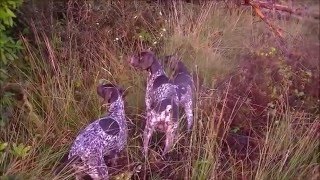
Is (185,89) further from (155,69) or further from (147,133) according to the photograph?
(147,133)

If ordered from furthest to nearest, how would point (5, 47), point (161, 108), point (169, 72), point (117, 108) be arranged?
point (169, 72), point (5, 47), point (161, 108), point (117, 108)

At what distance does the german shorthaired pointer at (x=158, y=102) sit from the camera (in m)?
4.49

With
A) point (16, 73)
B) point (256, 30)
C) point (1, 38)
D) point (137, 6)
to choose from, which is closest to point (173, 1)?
point (137, 6)

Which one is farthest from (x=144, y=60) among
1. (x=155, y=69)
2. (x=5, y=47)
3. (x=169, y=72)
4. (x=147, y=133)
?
(x=5, y=47)

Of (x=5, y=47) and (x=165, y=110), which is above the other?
(x=5, y=47)

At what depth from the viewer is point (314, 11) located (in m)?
6.01

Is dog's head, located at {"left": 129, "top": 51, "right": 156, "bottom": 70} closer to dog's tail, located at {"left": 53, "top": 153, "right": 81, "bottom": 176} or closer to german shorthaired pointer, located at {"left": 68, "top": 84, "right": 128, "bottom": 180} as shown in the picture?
german shorthaired pointer, located at {"left": 68, "top": 84, "right": 128, "bottom": 180}

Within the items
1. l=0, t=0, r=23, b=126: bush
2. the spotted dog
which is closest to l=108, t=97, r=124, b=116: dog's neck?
the spotted dog

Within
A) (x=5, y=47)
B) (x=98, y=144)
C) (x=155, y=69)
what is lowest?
(x=98, y=144)

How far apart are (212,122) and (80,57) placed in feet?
5.93

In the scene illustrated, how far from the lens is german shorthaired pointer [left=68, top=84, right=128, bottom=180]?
13.3ft

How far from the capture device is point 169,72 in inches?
205

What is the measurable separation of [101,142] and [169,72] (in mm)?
1326

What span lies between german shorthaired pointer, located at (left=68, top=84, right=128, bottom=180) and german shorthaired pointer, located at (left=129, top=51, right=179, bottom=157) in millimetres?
322
